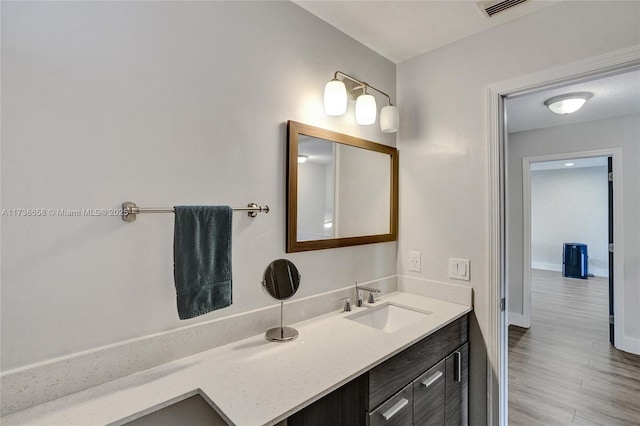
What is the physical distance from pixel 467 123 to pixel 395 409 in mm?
1514

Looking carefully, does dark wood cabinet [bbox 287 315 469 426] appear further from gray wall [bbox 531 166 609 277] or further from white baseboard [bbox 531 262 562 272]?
white baseboard [bbox 531 262 562 272]

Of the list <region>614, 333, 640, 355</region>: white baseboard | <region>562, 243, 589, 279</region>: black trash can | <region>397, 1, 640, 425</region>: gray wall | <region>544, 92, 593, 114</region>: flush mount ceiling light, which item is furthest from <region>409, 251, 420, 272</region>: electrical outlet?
<region>562, 243, 589, 279</region>: black trash can

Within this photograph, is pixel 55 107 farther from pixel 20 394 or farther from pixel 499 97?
pixel 499 97

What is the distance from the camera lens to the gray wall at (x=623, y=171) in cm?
308

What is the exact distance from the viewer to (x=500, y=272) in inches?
67.5

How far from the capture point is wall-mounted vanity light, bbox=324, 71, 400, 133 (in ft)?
5.16

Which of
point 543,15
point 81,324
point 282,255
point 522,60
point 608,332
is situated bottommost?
point 608,332

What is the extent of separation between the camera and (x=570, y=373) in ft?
8.76

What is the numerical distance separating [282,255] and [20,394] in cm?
94

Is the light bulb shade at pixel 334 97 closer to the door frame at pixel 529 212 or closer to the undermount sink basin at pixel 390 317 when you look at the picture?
the undermount sink basin at pixel 390 317

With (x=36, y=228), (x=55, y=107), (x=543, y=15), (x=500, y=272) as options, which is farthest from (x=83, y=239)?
(x=543, y=15)

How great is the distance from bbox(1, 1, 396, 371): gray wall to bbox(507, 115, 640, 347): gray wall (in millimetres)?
3379

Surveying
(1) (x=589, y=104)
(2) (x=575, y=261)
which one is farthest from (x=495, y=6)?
(2) (x=575, y=261)

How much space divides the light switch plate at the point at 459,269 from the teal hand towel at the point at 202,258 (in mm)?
1302
